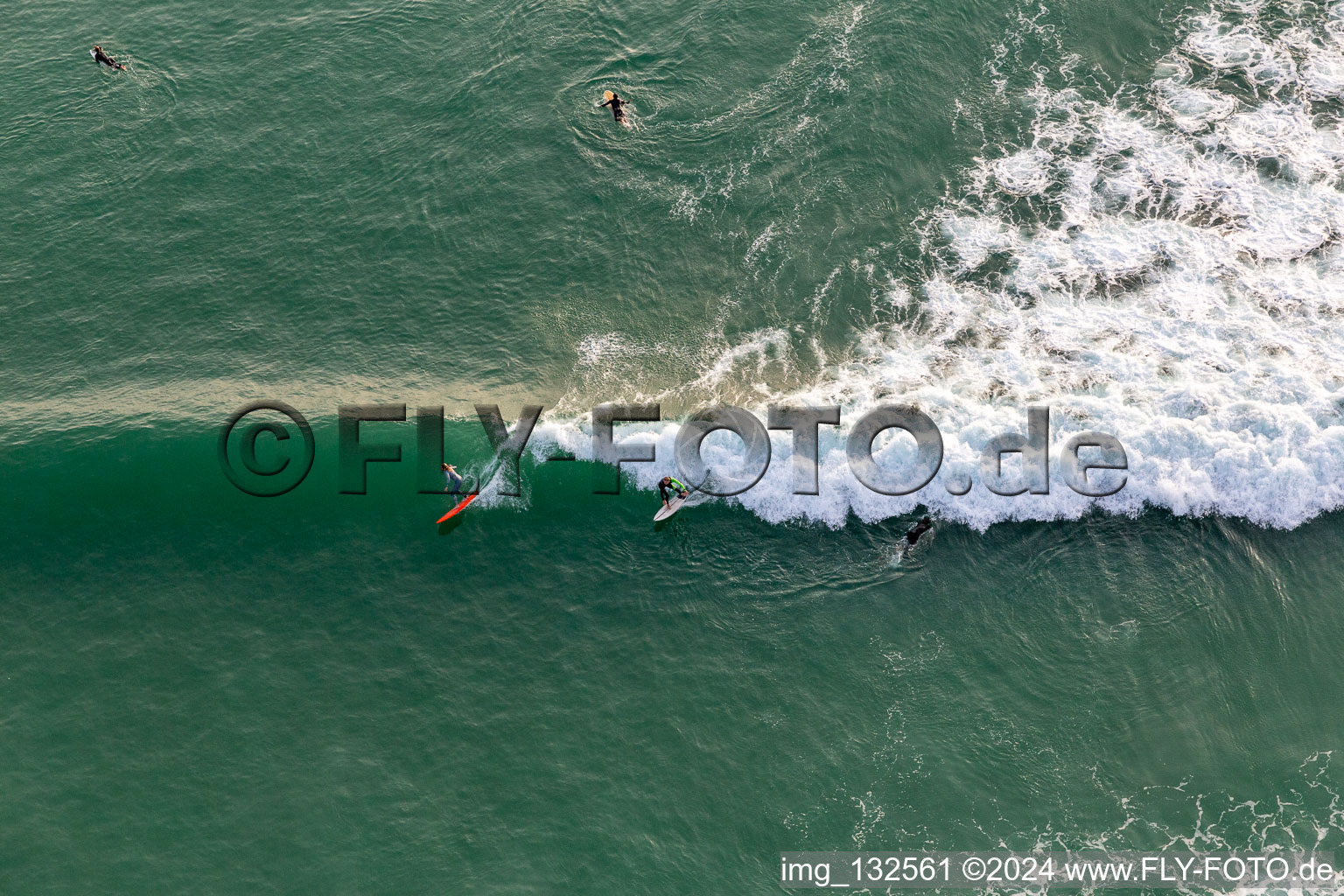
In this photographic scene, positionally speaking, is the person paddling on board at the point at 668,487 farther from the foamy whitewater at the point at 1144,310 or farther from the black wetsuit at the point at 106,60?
the black wetsuit at the point at 106,60

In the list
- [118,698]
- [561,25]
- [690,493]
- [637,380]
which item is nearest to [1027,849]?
[690,493]

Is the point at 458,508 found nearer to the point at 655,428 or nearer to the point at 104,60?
the point at 655,428

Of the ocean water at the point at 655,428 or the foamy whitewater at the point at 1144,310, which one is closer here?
the ocean water at the point at 655,428

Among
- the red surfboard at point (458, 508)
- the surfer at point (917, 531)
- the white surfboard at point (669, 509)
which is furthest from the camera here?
the red surfboard at point (458, 508)

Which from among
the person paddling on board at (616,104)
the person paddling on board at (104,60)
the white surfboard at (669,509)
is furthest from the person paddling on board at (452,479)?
the person paddling on board at (104,60)

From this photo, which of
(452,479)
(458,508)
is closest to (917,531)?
(458,508)

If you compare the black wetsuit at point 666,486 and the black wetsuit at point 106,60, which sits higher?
the black wetsuit at point 106,60

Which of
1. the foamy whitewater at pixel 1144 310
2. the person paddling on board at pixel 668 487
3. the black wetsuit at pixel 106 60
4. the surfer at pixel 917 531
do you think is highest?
the black wetsuit at pixel 106 60
